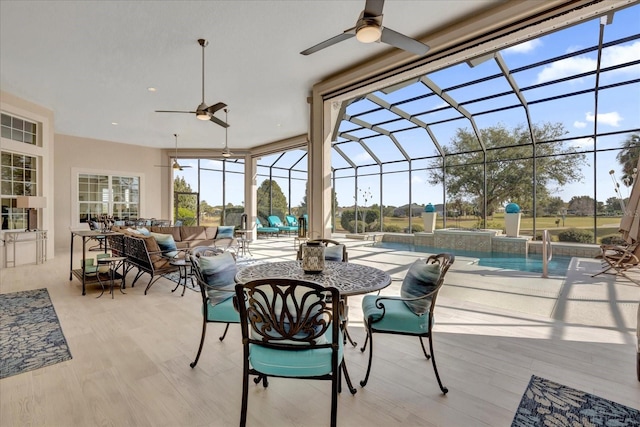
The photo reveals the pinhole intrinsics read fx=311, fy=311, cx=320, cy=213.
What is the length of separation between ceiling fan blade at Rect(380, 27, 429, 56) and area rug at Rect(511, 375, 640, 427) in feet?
9.13

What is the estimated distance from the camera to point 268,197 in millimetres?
13594

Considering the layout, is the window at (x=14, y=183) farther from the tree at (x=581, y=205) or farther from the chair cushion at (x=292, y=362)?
the tree at (x=581, y=205)

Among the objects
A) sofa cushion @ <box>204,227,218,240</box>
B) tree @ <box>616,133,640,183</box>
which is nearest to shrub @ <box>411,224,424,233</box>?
tree @ <box>616,133,640,183</box>

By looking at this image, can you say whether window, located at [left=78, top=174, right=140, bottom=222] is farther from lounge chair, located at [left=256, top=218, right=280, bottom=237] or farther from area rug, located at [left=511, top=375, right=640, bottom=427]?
area rug, located at [left=511, top=375, right=640, bottom=427]

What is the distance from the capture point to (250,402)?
6.56ft

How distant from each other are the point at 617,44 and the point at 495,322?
551 cm

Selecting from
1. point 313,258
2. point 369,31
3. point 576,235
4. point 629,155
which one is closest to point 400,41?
point 369,31

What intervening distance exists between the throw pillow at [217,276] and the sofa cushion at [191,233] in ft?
17.8

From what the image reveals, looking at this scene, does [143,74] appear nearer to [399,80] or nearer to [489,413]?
[399,80]

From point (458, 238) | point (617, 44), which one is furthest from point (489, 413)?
point (458, 238)

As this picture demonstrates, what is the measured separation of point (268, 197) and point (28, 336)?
35.5 feet

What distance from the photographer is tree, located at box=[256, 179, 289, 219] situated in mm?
13523

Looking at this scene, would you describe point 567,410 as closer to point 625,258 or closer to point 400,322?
point 400,322

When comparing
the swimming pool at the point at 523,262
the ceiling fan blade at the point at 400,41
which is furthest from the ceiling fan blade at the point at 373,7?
the swimming pool at the point at 523,262
